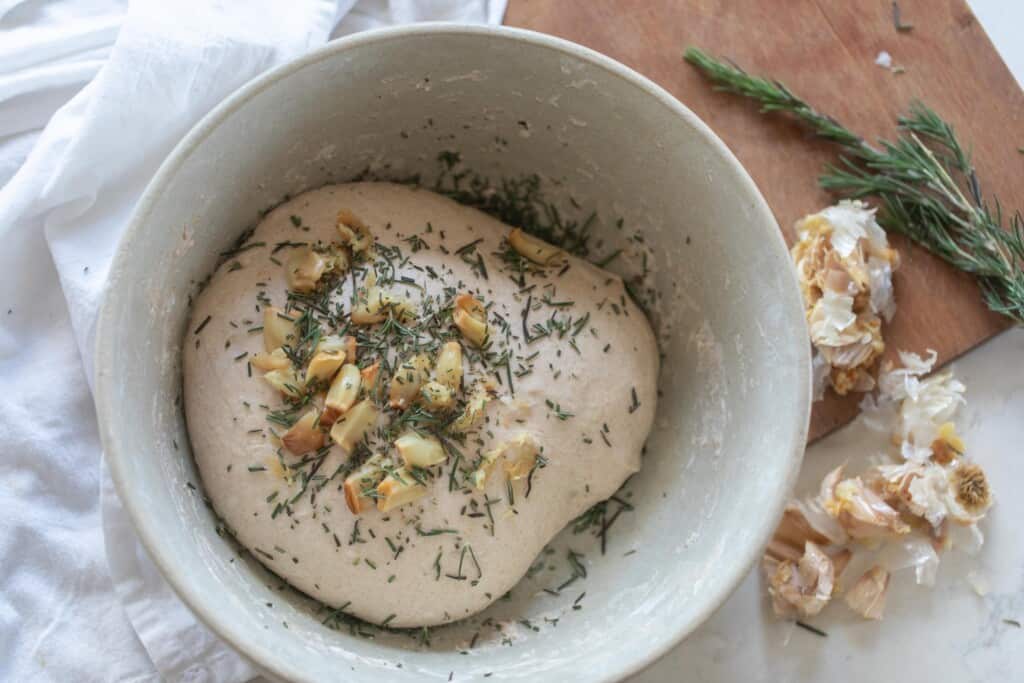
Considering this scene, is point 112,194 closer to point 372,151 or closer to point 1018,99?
point 372,151

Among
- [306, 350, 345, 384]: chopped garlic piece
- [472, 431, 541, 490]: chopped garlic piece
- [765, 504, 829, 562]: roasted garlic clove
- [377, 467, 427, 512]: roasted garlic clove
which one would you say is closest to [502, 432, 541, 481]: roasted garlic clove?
[472, 431, 541, 490]: chopped garlic piece

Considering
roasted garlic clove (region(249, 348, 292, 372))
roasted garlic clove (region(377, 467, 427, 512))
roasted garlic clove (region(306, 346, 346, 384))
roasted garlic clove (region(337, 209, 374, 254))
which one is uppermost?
roasted garlic clove (region(337, 209, 374, 254))

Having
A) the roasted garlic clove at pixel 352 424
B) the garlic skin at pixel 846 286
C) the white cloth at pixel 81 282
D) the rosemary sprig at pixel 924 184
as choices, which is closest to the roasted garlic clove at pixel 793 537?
the garlic skin at pixel 846 286

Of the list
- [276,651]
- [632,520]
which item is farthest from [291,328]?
[632,520]

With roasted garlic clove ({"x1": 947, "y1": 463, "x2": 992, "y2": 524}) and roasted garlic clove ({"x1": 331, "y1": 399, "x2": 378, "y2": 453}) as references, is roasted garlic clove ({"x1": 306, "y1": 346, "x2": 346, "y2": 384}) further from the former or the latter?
roasted garlic clove ({"x1": 947, "y1": 463, "x2": 992, "y2": 524})

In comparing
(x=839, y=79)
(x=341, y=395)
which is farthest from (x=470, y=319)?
(x=839, y=79)

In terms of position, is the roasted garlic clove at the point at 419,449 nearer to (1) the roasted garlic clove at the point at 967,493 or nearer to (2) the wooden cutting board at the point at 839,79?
(2) the wooden cutting board at the point at 839,79

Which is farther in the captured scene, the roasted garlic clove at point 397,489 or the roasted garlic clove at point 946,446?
the roasted garlic clove at point 946,446

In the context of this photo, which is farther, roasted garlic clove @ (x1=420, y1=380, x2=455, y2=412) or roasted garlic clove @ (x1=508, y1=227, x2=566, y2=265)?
roasted garlic clove @ (x1=508, y1=227, x2=566, y2=265)
